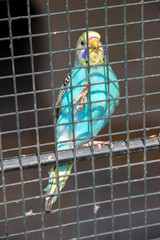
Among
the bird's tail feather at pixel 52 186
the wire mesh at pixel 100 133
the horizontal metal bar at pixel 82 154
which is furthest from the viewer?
the wire mesh at pixel 100 133

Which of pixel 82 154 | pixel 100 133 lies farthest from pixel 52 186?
pixel 100 133

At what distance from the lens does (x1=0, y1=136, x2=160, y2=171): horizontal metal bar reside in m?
1.08

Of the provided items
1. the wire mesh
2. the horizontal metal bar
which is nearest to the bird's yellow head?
the horizontal metal bar

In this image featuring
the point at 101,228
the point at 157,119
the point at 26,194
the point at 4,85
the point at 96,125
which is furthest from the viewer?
the point at 4,85

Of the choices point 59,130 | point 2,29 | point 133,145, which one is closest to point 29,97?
point 2,29

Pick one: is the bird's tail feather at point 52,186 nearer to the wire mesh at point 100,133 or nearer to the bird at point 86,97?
the bird at point 86,97

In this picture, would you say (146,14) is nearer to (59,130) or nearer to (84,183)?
(84,183)

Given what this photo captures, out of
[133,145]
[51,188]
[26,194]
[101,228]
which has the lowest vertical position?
[101,228]

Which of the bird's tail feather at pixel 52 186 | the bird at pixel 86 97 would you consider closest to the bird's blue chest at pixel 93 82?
the bird at pixel 86 97

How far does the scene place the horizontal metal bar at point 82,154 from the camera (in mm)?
1078

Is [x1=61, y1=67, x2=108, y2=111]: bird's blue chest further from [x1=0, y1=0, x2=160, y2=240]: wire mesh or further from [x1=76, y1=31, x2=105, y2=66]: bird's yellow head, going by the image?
[x1=0, y1=0, x2=160, y2=240]: wire mesh

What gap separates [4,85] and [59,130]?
137 centimetres

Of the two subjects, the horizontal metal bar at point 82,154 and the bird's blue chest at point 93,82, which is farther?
the bird's blue chest at point 93,82

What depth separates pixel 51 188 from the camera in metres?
1.34
